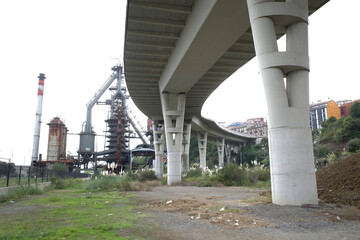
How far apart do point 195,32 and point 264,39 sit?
21.6 ft

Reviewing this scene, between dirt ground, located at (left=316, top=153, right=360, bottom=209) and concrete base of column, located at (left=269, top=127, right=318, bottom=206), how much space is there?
86 centimetres

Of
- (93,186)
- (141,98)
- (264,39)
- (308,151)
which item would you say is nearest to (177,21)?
(264,39)

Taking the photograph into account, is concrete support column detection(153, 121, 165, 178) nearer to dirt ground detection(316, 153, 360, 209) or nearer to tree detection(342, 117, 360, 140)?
dirt ground detection(316, 153, 360, 209)

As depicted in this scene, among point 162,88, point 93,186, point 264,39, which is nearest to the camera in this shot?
point 264,39

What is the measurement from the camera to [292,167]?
8.03 metres

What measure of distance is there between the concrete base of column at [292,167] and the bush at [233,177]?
1317cm

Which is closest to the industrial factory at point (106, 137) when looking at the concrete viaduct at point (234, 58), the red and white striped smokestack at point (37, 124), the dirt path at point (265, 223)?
the red and white striped smokestack at point (37, 124)

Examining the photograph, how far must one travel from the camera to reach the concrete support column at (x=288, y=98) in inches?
315

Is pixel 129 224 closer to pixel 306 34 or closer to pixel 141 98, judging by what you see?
pixel 306 34

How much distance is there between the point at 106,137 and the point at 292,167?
237ft

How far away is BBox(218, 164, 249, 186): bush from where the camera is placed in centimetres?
2119

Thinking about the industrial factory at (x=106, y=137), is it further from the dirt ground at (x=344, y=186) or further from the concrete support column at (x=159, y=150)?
the dirt ground at (x=344, y=186)

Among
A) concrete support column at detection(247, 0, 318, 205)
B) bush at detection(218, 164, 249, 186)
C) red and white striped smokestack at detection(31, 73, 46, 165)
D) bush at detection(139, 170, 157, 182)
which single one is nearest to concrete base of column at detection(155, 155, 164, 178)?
bush at detection(139, 170, 157, 182)

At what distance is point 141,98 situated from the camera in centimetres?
3291
